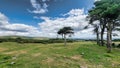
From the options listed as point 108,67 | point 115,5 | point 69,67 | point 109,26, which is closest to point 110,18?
point 109,26

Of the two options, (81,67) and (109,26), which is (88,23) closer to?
(109,26)

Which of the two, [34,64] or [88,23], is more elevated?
[88,23]

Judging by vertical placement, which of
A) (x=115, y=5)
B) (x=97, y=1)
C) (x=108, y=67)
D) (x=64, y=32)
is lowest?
(x=108, y=67)

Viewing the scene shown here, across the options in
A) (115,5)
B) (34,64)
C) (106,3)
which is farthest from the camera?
(106,3)

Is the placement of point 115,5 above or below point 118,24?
above

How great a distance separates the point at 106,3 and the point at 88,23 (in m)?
19.1

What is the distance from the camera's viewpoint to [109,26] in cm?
4334

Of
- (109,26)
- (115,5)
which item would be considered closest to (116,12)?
(115,5)

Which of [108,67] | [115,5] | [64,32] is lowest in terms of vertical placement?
[108,67]

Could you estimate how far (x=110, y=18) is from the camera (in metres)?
42.6

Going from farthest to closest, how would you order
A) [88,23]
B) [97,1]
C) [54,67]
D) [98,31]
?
[98,31] → [88,23] → [97,1] → [54,67]

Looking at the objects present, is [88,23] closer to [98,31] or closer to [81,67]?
[98,31]

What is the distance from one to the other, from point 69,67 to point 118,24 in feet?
108

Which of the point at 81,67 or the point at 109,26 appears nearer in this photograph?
the point at 81,67
